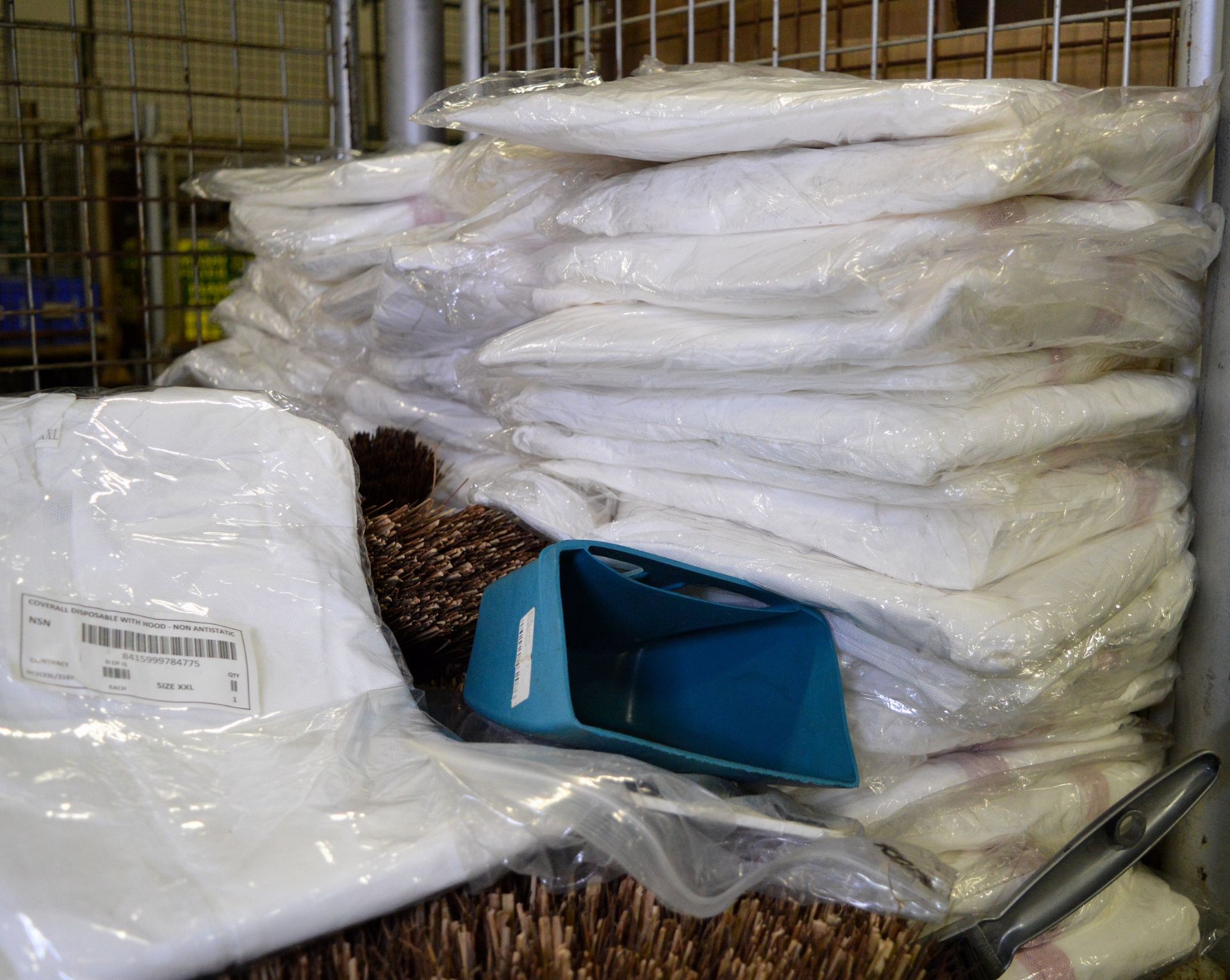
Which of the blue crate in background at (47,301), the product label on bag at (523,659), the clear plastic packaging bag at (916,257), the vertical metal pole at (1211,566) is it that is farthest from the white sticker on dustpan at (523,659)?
the blue crate in background at (47,301)

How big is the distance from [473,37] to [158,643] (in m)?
1.00

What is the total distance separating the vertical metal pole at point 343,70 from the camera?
151 cm

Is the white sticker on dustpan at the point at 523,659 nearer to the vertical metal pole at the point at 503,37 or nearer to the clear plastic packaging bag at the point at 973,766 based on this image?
the clear plastic packaging bag at the point at 973,766

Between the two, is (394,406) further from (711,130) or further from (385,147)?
(711,130)

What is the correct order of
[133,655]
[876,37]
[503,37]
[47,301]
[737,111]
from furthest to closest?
1. [47,301]
2. [503,37]
3. [876,37]
4. [737,111]
5. [133,655]

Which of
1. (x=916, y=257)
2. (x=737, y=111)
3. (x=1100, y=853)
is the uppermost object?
(x=737, y=111)

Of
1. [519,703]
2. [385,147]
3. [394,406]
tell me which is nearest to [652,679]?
[519,703]

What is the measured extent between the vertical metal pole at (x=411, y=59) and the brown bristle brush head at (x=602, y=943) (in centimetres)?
111

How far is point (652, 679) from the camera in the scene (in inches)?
31.7

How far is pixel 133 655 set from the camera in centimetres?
64

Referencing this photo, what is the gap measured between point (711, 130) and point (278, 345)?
2.70 feet

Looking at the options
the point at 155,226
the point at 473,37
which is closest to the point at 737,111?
the point at 473,37

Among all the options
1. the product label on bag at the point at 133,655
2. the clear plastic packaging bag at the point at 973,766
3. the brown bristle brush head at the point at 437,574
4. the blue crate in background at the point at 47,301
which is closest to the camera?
the product label on bag at the point at 133,655

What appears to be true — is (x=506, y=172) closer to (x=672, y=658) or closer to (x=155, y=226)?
(x=672, y=658)
